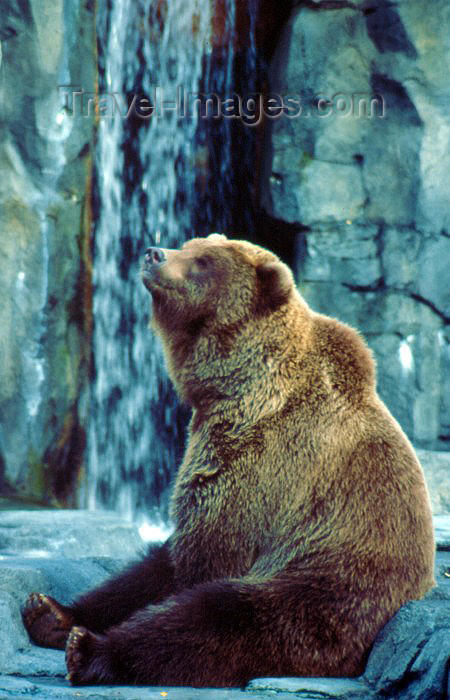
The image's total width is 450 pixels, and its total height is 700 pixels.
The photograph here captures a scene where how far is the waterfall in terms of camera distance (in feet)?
32.9

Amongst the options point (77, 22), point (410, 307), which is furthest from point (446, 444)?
point (77, 22)

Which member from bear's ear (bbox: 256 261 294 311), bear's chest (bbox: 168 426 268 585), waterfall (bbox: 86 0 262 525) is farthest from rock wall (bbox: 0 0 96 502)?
bear's chest (bbox: 168 426 268 585)

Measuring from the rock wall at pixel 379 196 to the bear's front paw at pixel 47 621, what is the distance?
223 inches

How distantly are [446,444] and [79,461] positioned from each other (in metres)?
3.42

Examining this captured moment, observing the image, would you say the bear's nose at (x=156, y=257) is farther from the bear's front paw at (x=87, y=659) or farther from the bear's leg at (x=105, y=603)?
the bear's front paw at (x=87, y=659)

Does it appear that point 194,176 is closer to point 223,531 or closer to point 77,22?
point 77,22

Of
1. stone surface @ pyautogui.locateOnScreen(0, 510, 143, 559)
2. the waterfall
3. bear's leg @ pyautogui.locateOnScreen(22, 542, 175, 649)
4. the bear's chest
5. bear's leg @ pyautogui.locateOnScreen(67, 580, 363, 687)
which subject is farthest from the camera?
the waterfall

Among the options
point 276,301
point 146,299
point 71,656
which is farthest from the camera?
point 146,299

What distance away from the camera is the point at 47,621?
4012mm

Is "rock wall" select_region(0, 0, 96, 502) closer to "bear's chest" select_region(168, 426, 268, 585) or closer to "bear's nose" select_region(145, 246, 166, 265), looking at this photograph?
"bear's nose" select_region(145, 246, 166, 265)

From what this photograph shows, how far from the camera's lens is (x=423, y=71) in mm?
9172

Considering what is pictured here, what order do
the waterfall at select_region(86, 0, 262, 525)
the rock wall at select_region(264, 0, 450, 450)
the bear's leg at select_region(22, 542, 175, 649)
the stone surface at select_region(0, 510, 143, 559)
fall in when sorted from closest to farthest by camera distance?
the bear's leg at select_region(22, 542, 175, 649), the stone surface at select_region(0, 510, 143, 559), the rock wall at select_region(264, 0, 450, 450), the waterfall at select_region(86, 0, 262, 525)

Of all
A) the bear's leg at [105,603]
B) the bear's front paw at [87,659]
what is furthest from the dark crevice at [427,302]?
the bear's front paw at [87,659]

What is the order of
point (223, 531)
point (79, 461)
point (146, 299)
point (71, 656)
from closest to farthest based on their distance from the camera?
1. point (71, 656)
2. point (223, 531)
3. point (79, 461)
4. point (146, 299)
